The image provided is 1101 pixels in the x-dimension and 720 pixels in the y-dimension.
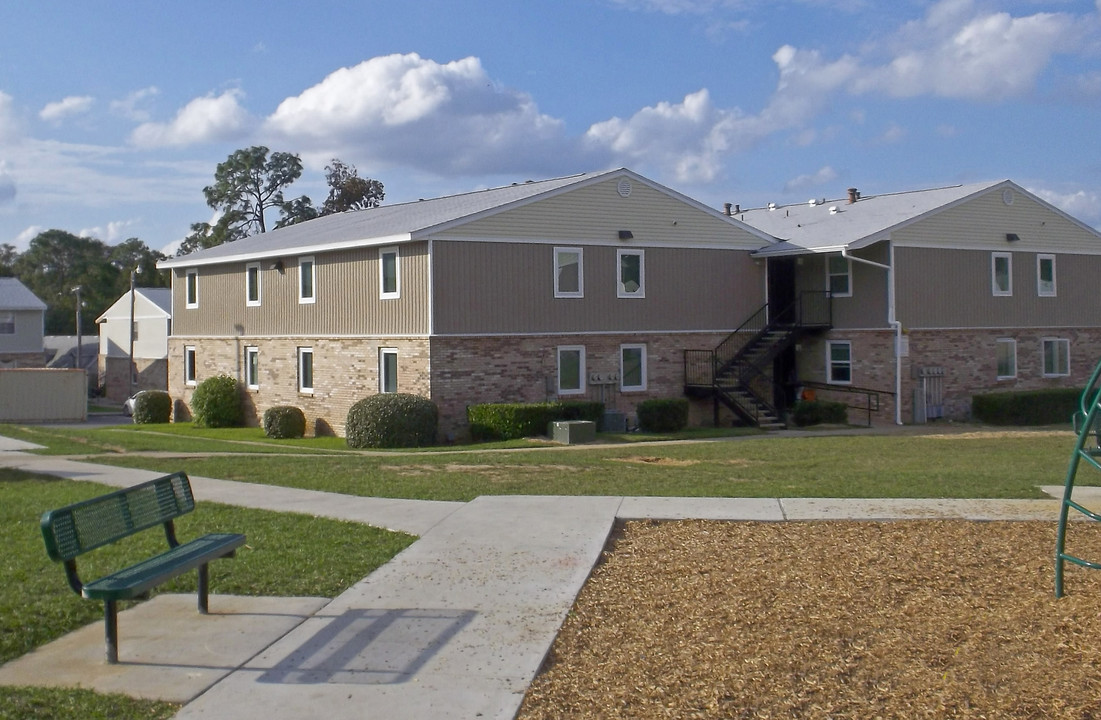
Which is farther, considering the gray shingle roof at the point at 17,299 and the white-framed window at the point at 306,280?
the gray shingle roof at the point at 17,299

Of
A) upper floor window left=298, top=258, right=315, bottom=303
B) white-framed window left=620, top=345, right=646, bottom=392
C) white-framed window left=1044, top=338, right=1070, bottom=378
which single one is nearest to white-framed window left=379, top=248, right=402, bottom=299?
upper floor window left=298, top=258, right=315, bottom=303

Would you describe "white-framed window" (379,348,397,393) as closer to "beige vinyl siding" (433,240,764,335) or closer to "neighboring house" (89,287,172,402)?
"beige vinyl siding" (433,240,764,335)

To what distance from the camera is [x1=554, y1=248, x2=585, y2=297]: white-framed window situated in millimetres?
28422

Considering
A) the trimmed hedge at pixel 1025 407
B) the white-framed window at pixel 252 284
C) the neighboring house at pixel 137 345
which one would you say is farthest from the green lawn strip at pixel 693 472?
the neighboring house at pixel 137 345

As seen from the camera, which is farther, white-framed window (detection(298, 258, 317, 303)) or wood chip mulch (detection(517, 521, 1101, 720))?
white-framed window (detection(298, 258, 317, 303))

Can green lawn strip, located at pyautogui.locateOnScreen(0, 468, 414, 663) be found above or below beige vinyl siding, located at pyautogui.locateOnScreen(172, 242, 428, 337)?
below

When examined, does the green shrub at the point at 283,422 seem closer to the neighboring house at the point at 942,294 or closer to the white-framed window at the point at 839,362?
the neighboring house at the point at 942,294

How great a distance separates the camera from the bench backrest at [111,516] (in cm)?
624

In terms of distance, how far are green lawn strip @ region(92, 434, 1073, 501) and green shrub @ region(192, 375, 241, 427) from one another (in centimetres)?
1596

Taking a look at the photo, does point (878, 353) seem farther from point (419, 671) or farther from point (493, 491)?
point (419, 671)

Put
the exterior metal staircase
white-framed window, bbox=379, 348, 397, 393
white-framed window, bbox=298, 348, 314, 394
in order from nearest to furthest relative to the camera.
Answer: white-framed window, bbox=379, 348, 397, 393 → the exterior metal staircase → white-framed window, bbox=298, 348, 314, 394

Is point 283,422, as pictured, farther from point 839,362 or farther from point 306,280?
point 839,362

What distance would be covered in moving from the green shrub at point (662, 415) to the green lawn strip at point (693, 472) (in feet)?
20.1

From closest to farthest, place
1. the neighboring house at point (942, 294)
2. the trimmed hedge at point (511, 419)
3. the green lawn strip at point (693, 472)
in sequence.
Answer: the green lawn strip at point (693, 472), the trimmed hedge at point (511, 419), the neighboring house at point (942, 294)
